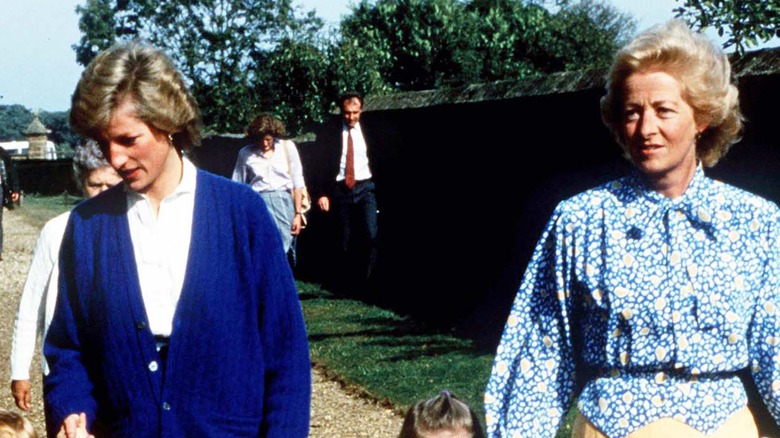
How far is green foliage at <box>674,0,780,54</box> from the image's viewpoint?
5922 mm

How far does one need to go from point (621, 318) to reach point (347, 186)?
849 centimetres

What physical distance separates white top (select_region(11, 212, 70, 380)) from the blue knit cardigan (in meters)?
0.93

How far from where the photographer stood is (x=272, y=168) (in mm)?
10828

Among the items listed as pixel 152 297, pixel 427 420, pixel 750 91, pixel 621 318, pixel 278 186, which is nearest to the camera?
pixel 621 318

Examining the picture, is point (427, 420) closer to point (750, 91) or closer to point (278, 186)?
point (750, 91)

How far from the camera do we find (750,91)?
20.0 feet

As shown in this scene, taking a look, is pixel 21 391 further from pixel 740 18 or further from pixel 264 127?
pixel 264 127

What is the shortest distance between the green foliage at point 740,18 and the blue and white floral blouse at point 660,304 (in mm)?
3352

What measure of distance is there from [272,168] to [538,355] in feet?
26.5

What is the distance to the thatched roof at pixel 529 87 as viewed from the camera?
19.6 ft

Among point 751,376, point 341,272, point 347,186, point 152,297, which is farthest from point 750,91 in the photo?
point 341,272

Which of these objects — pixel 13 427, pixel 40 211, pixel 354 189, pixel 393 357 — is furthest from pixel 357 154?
pixel 40 211

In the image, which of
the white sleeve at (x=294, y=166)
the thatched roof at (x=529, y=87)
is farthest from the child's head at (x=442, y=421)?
the white sleeve at (x=294, y=166)

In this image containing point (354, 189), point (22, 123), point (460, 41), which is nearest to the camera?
point (354, 189)
